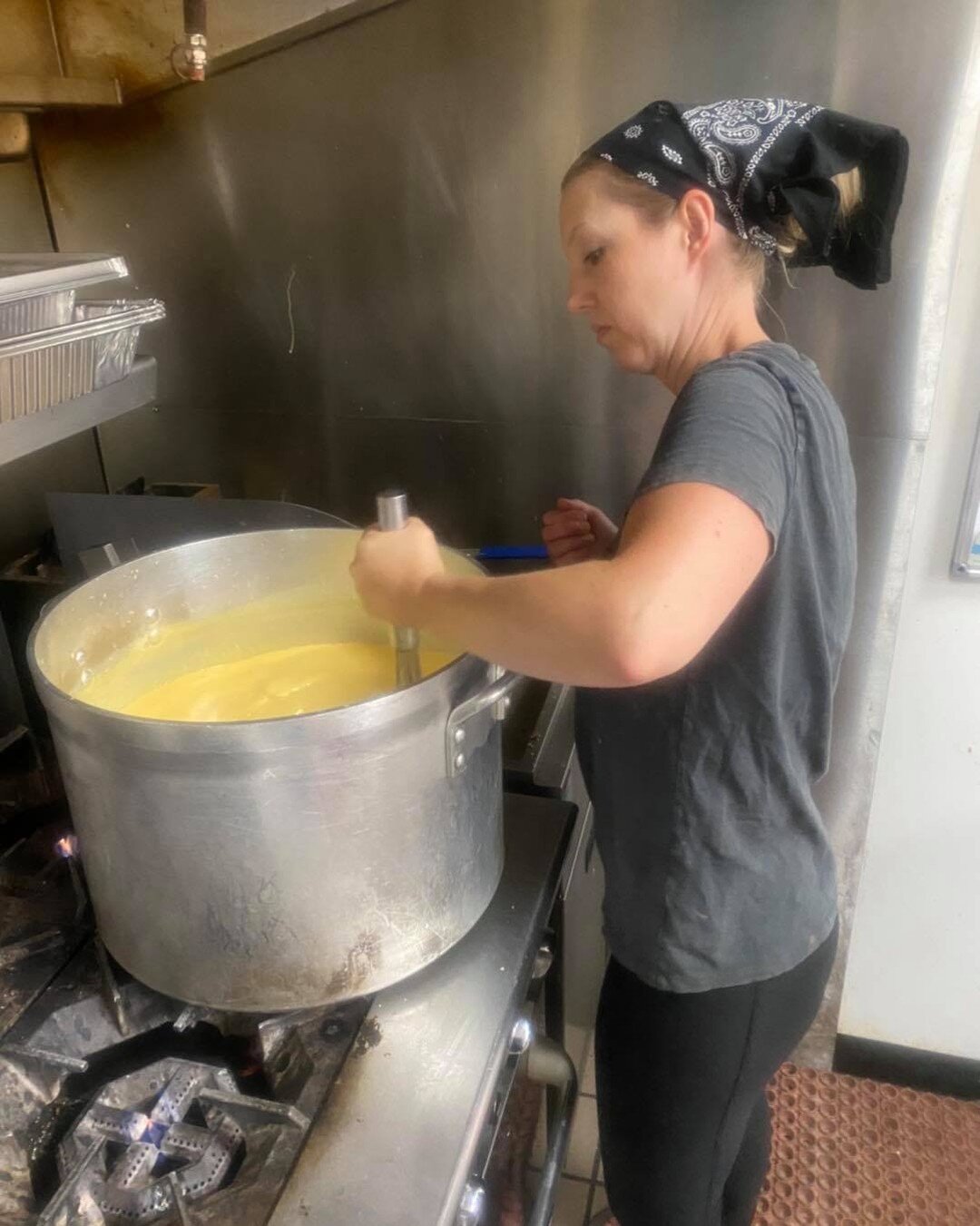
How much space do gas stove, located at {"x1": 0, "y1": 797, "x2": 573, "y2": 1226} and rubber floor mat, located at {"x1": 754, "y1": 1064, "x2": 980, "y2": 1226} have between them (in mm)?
837

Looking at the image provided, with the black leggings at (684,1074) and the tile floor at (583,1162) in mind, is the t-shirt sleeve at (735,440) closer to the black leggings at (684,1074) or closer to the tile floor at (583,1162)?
the black leggings at (684,1074)

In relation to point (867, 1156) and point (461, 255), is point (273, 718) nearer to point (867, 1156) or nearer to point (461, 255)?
point (461, 255)

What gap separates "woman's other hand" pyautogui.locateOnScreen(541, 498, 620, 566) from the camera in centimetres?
90

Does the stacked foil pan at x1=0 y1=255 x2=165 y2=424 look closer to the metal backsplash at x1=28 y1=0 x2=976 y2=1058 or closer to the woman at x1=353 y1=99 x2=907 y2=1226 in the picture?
the woman at x1=353 y1=99 x2=907 y2=1226

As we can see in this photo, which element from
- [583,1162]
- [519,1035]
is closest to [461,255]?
[519,1035]

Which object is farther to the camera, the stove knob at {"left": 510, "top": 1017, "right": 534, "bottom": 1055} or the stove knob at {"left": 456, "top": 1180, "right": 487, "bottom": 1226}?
the stove knob at {"left": 510, "top": 1017, "right": 534, "bottom": 1055}

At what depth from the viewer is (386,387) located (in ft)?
3.72

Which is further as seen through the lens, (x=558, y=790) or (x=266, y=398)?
(x=266, y=398)

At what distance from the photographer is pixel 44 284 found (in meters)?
0.56

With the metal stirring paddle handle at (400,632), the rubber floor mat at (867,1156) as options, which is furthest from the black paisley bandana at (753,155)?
Result: the rubber floor mat at (867,1156)

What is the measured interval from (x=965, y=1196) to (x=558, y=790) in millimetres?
899

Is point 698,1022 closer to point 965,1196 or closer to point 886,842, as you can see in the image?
point 886,842

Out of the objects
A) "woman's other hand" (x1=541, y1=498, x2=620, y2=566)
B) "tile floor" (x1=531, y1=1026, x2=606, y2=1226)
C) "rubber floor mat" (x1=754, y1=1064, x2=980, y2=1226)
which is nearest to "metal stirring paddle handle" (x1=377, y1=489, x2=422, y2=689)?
"woman's other hand" (x1=541, y1=498, x2=620, y2=566)

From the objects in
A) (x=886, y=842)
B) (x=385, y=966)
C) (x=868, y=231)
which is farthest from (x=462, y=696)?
(x=886, y=842)
